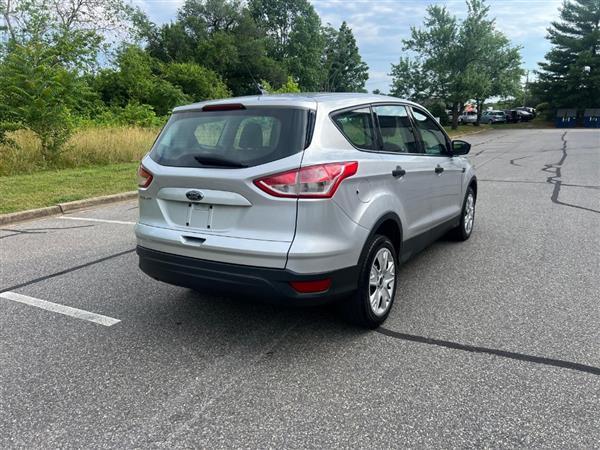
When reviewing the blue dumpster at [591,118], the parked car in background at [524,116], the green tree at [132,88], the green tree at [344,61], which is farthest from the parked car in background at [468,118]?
the green tree at [344,61]

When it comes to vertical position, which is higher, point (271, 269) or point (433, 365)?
point (271, 269)

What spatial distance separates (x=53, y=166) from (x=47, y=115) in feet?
4.36

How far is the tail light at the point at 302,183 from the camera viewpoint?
298cm

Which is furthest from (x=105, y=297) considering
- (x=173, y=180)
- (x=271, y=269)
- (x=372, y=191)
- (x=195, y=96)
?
(x=195, y=96)

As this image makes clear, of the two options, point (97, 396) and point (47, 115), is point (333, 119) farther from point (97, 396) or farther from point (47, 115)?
point (47, 115)

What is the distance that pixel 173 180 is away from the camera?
11.1 feet

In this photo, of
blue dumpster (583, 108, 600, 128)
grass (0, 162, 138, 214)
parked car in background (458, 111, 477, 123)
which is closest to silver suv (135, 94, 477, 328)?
grass (0, 162, 138, 214)

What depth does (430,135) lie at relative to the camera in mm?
4977

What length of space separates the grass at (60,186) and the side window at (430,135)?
687 cm

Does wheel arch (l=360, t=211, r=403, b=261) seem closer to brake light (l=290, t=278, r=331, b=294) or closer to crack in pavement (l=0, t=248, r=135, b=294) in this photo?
brake light (l=290, t=278, r=331, b=294)

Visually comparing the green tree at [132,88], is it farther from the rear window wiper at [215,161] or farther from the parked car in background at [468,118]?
the parked car in background at [468,118]

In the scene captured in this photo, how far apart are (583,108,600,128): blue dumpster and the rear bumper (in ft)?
169

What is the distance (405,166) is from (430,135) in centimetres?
116

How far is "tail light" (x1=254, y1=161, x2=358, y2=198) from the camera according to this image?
9.79 ft
